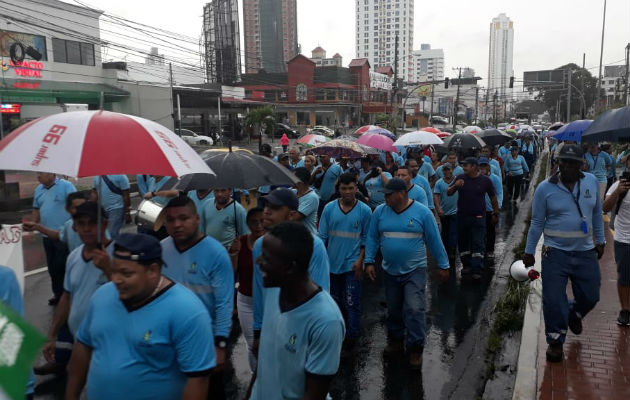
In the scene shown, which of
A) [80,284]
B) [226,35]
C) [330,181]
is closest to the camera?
[80,284]

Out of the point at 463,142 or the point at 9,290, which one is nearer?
the point at 9,290

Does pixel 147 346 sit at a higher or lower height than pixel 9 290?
lower

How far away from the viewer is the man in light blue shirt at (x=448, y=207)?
899 cm

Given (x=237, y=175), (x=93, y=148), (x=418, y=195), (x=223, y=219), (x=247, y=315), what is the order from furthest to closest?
(x=418, y=195)
(x=223, y=219)
(x=247, y=315)
(x=237, y=175)
(x=93, y=148)

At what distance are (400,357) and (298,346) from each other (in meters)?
3.38

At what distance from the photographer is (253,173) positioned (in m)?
4.60

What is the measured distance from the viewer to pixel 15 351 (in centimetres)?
180

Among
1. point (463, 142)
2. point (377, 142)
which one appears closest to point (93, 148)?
point (377, 142)

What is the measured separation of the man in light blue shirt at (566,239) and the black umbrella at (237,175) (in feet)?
8.28

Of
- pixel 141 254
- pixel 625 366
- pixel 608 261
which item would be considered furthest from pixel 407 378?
pixel 608 261

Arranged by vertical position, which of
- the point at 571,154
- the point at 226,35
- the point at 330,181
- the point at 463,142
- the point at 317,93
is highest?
the point at 226,35

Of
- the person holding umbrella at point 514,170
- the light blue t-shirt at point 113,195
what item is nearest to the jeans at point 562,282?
the light blue t-shirt at point 113,195

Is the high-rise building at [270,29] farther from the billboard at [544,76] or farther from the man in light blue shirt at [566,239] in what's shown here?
the man in light blue shirt at [566,239]

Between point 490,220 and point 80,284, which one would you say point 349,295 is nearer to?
point 80,284
